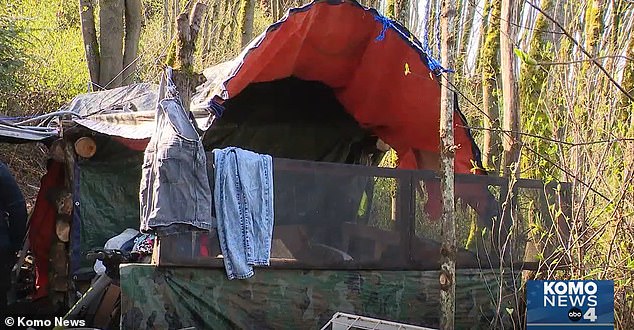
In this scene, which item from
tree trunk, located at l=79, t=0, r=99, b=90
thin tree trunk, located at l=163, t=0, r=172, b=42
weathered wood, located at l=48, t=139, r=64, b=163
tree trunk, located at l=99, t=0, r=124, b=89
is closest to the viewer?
weathered wood, located at l=48, t=139, r=64, b=163

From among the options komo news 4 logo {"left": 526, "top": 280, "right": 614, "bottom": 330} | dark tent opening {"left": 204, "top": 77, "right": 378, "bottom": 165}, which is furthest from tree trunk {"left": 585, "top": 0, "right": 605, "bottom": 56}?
dark tent opening {"left": 204, "top": 77, "right": 378, "bottom": 165}

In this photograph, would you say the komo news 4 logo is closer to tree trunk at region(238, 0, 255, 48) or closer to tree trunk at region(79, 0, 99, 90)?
tree trunk at region(79, 0, 99, 90)

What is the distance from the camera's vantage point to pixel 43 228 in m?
7.61

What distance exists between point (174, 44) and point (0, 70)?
7.22m

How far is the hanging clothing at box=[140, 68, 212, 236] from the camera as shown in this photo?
4.96 m

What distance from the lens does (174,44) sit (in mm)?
5859

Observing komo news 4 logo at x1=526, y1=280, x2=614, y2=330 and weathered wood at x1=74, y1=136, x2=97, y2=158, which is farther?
weathered wood at x1=74, y1=136, x2=97, y2=158

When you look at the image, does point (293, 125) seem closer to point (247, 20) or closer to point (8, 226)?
point (8, 226)

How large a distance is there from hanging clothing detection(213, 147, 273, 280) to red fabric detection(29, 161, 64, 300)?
3.08 m

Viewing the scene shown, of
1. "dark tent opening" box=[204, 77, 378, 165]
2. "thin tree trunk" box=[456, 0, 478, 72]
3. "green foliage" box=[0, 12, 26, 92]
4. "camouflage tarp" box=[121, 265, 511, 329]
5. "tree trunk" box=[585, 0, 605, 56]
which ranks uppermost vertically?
"thin tree trunk" box=[456, 0, 478, 72]

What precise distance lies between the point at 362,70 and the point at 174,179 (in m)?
3.29

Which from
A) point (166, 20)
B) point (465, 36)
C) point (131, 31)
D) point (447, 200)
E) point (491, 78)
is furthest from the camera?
point (166, 20)

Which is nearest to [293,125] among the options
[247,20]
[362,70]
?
[362,70]

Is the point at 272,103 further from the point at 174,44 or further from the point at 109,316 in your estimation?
the point at 109,316
